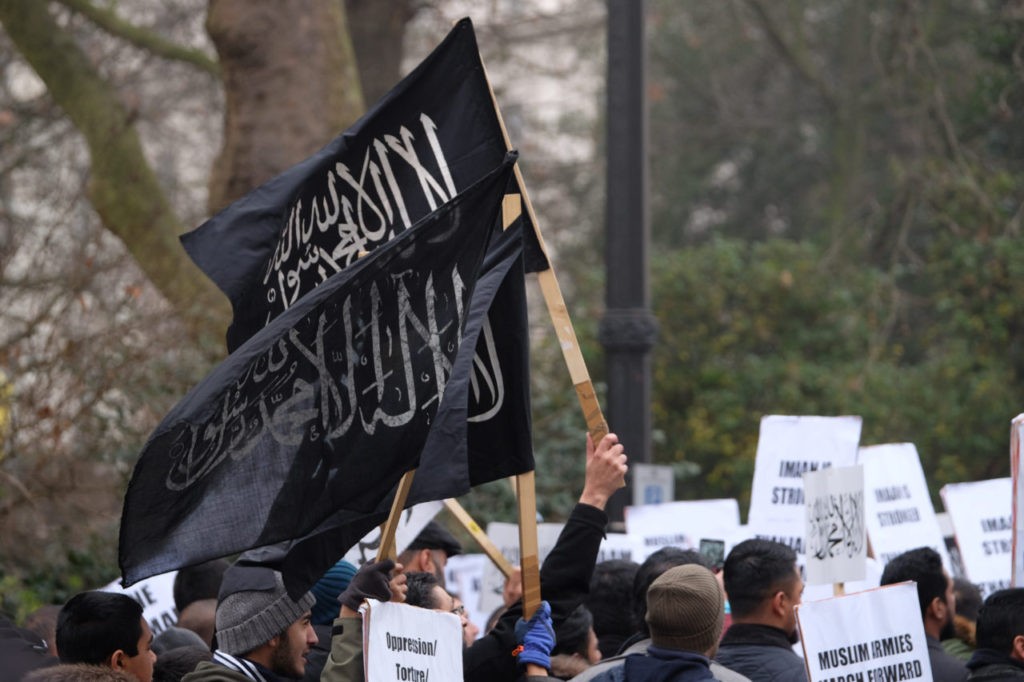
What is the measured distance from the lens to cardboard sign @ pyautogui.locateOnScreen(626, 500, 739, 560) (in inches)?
280

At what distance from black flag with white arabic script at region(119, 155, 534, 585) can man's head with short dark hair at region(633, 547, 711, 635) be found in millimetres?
918

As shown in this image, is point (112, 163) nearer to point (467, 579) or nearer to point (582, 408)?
point (467, 579)

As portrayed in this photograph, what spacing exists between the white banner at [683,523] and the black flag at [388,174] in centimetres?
214

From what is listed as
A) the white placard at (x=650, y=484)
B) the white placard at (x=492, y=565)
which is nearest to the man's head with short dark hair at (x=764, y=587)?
the white placard at (x=492, y=565)

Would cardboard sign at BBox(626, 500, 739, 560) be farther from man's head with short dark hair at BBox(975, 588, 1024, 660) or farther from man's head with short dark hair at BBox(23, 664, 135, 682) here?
man's head with short dark hair at BBox(23, 664, 135, 682)

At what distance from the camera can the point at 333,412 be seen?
4578 millimetres

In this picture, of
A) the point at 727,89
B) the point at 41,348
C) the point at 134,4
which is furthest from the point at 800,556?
the point at 727,89

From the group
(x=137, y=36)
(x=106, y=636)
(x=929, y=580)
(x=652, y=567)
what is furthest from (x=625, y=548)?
(x=137, y=36)

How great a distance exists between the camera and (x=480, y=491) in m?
10.6

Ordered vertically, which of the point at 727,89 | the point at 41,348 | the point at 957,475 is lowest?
the point at 957,475

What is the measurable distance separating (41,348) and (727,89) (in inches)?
561

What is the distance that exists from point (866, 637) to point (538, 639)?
111cm

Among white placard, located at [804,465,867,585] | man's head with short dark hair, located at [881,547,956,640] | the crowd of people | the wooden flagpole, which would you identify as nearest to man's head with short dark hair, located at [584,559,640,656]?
the crowd of people

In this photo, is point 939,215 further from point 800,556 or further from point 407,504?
point 407,504
